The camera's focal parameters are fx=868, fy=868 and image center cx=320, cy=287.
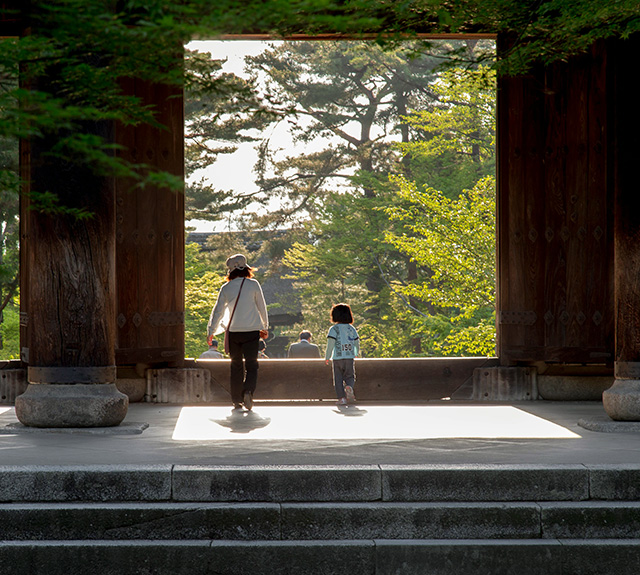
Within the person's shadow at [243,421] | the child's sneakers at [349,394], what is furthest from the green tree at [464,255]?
the person's shadow at [243,421]

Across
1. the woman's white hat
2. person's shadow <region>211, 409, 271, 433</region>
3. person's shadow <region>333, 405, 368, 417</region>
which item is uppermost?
the woman's white hat

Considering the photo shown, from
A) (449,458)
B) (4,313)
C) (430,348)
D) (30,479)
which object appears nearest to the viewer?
(30,479)

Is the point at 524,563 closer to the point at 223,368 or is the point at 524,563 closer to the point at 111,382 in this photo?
the point at 111,382

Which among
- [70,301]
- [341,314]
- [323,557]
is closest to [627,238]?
[341,314]

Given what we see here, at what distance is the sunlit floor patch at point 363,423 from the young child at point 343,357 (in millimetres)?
230

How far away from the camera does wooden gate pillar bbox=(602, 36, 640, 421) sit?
7.01 m

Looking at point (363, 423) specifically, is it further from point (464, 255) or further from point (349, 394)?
point (464, 255)

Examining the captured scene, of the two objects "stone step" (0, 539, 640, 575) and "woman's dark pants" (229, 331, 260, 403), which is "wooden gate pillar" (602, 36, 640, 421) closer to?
"stone step" (0, 539, 640, 575)

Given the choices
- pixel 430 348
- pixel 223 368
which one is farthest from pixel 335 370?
pixel 430 348

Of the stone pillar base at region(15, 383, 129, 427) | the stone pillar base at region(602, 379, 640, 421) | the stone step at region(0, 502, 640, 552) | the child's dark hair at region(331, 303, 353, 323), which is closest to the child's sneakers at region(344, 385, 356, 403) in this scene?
the child's dark hair at region(331, 303, 353, 323)

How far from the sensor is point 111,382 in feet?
23.3

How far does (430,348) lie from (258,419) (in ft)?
62.4

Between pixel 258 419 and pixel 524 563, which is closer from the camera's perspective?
pixel 524 563

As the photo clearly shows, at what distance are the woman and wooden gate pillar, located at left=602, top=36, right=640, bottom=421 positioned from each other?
11.0 ft
